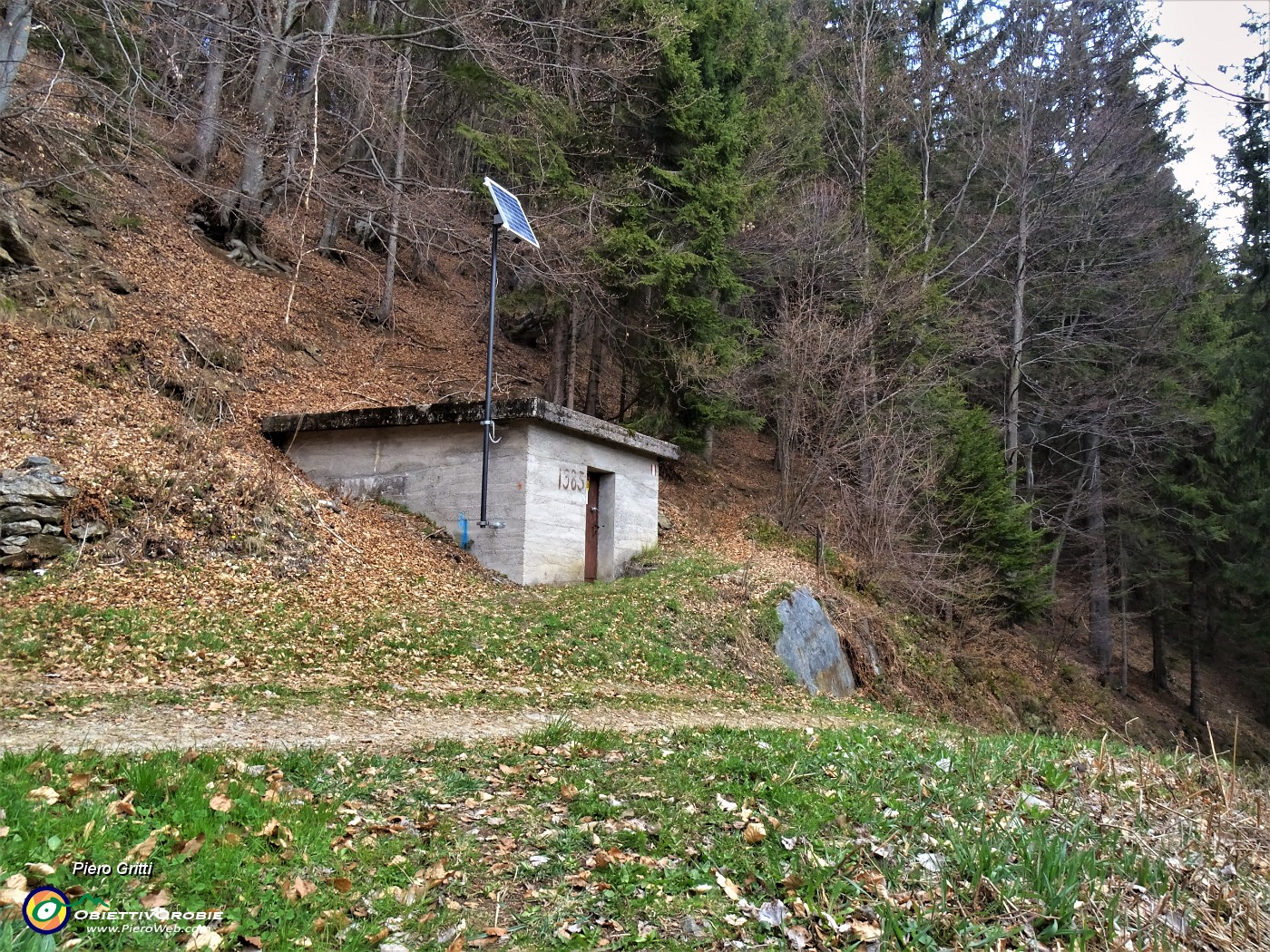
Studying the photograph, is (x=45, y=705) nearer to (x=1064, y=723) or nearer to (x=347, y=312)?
(x=347, y=312)

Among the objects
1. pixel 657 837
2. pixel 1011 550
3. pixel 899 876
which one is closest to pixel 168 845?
pixel 657 837

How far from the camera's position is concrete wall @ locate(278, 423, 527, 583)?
13.1 meters

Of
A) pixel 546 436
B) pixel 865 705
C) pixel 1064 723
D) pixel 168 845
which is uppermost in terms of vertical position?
pixel 546 436

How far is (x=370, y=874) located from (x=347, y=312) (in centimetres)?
1930

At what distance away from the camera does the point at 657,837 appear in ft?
13.3

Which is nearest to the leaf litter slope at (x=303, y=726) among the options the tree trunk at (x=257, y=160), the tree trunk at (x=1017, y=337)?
the tree trunk at (x=257, y=160)

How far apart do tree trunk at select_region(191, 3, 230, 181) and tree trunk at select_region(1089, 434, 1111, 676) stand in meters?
24.1

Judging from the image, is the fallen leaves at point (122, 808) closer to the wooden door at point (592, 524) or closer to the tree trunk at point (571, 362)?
the wooden door at point (592, 524)

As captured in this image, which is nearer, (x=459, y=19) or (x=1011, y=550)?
(x=459, y=19)

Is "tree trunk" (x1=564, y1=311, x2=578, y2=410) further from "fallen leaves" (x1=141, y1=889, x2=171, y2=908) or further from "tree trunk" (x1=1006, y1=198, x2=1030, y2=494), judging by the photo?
"fallen leaves" (x1=141, y1=889, x2=171, y2=908)

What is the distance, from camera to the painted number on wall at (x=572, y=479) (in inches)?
541

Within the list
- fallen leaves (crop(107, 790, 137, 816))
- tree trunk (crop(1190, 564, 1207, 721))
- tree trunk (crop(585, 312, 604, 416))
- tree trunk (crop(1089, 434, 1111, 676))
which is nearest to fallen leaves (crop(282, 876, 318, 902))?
fallen leaves (crop(107, 790, 137, 816))

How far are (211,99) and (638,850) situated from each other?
16.8m

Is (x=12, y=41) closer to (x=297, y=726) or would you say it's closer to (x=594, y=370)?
(x=297, y=726)
